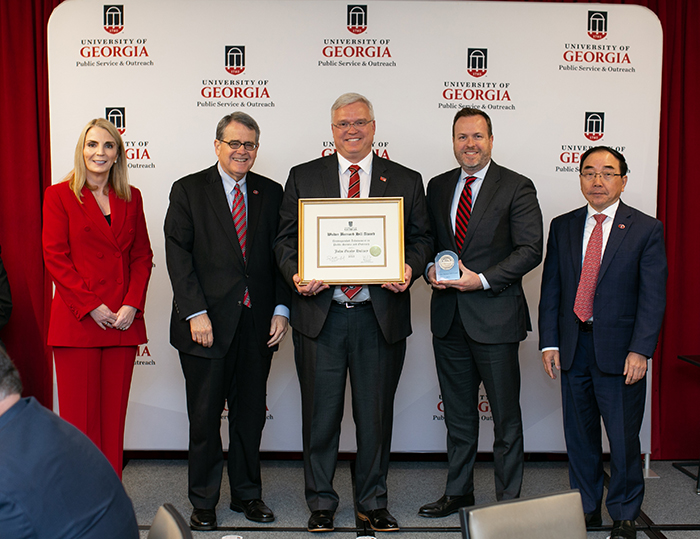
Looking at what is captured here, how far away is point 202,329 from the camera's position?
300 cm

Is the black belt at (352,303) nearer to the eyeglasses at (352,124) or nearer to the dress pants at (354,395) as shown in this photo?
the dress pants at (354,395)

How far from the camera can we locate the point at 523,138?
4.02 metres

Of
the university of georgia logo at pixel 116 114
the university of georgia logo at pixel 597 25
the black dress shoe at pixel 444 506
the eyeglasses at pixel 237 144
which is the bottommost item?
the black dress shoe at pixel 444 506

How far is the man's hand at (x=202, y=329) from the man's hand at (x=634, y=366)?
2.02 meters

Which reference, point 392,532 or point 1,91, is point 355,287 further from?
point 1,91

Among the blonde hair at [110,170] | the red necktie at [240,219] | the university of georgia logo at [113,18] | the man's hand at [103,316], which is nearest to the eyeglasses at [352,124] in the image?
the red necktie at [240,219]

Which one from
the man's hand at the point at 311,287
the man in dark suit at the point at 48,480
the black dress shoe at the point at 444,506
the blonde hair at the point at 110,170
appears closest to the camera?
the man in dark suit at the point at 48,480

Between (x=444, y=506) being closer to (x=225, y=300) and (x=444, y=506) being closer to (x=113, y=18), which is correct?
(x=225, y=300)

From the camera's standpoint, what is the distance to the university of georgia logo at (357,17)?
13.0 ft

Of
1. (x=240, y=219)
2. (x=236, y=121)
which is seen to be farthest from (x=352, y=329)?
(x=236, y=121)

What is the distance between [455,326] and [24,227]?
2918 mm

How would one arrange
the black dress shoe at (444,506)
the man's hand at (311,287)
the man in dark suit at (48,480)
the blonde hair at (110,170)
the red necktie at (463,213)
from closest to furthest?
1. the man in dark suit at (48,480)
2. the man's hand at (311,287)
3. the blonde hair at (110,170)
4. the red necktie at (463,213)
5. the black dress shoe at (444,506)

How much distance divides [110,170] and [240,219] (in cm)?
70

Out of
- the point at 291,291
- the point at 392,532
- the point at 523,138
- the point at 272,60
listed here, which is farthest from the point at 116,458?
the point at 523,138
